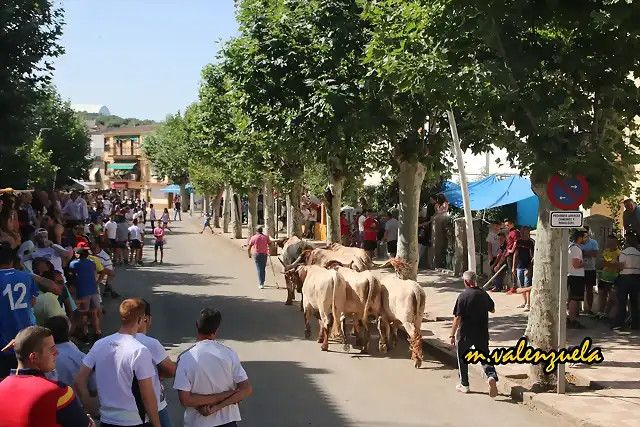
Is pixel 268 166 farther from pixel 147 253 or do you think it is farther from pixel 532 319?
pixel 532 319

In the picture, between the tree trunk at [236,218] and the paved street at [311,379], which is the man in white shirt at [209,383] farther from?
the tree trunk at [236,218]

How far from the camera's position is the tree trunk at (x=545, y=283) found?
1009cm

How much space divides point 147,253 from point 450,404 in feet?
80.8

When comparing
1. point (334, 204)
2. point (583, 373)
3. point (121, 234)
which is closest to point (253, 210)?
point (121, 234)

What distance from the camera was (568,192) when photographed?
959 cm

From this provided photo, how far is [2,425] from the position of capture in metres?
4.48

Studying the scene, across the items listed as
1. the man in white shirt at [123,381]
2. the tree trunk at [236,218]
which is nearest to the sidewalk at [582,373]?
the man in white shirt at [123,381]

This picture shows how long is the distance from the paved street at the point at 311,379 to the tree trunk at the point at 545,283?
991mm

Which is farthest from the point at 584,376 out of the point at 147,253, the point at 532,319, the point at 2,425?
the point at 147,253

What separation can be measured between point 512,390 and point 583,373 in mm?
1257

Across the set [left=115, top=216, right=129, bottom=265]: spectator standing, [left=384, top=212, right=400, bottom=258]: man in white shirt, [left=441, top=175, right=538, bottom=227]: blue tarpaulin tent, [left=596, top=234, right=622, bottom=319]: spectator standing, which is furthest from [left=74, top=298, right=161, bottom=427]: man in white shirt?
[left=115, top=216, right=129, bottom=265]: spectator standing

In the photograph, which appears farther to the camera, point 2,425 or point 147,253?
point 147,253

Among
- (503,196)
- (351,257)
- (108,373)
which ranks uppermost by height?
(503,196)

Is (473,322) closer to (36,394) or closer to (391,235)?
(36,394)
